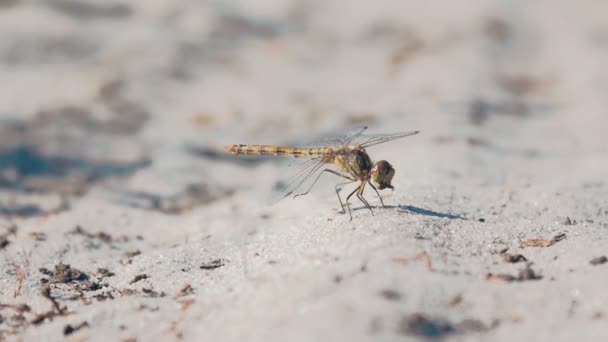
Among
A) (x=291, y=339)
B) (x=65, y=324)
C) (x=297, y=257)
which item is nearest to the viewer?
(x=291, y=339)

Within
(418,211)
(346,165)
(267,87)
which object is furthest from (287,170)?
(267,87)

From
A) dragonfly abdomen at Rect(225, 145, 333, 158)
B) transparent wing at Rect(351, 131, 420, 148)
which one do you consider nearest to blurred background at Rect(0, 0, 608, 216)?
dragonfly abdomen at Rect(225, 145, 333, 158)

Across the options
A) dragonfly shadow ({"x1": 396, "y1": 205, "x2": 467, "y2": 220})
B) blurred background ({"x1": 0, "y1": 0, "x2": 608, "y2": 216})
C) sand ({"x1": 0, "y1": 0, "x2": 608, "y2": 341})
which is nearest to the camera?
sand ({"x1": 0, "y1": 0, "x2": 608, "y2": 341})

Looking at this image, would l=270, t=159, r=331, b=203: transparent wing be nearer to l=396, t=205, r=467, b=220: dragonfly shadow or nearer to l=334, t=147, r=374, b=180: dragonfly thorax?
l=334, t=147, r=374, b=180: dragonfly thorax

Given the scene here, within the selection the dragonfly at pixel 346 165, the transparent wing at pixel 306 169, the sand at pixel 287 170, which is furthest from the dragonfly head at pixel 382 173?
the transparent wing at pixel 306 169

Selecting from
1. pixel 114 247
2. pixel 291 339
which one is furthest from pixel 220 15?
pixel 291 339

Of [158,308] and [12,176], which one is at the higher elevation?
[12,176]

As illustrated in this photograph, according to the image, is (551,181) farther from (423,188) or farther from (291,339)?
(291,339)

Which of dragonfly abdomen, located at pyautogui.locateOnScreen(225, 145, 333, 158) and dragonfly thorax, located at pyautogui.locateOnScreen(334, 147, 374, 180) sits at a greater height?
dragonfly abdomen, located at pyautogui.locateOnScreen(225, 145, 333, 158)

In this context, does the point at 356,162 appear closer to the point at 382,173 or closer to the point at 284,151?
the point at 382,173
